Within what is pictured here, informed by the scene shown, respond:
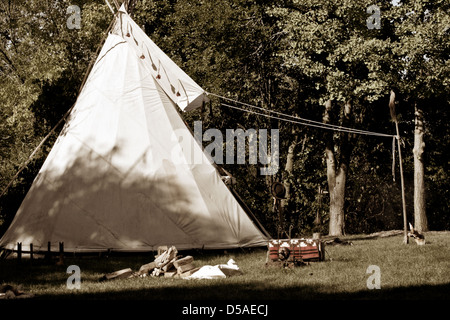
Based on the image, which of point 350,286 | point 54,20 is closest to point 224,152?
point 54,20

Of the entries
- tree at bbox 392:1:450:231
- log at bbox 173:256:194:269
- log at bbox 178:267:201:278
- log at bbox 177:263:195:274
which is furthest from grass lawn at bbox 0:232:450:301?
tree at bbox 392:1:450:231

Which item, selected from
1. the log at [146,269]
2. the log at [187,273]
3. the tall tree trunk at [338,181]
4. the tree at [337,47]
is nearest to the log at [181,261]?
the log at [187,273]

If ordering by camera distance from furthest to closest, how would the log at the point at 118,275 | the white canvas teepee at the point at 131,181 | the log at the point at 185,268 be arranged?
the white canvas teepee at the point at 131,181
the log at the point at 185,268
the log at the point at 118,275

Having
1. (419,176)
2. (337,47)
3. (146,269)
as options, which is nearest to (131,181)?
(146,269)

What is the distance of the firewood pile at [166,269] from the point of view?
988 centimetres

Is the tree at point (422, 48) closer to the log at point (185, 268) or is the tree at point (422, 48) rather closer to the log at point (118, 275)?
the log at point (185, 268)

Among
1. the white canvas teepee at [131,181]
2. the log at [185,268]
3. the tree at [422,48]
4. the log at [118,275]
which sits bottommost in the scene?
the log at [118,275]

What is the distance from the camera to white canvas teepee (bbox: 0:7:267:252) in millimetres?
12758

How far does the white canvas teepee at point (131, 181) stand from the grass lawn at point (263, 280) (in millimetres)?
562

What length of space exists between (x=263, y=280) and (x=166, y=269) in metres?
1.79

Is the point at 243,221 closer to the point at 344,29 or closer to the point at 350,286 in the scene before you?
the point at 350,286

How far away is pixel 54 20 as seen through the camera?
25172 mm

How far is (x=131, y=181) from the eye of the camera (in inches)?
515

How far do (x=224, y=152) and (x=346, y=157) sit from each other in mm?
5932
